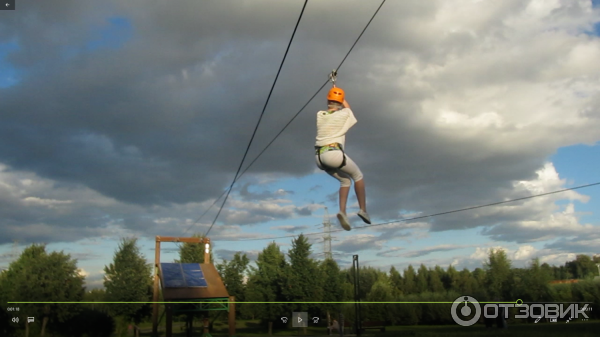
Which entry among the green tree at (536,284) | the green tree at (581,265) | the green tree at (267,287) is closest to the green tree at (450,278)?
the green tree at (581,265)

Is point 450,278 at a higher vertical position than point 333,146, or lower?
lower

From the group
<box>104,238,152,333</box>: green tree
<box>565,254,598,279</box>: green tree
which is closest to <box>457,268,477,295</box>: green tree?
<box>565,254,598,279</box>: green tree

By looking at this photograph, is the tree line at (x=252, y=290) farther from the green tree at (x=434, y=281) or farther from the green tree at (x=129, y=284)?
the green tree at (x=434, y=281)

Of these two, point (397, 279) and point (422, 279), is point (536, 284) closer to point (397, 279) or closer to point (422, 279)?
point (422, 279)

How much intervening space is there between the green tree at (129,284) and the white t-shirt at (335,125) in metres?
32.7

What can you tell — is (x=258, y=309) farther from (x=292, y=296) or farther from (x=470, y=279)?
(x=470, y=279)

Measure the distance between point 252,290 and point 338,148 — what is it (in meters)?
36.8

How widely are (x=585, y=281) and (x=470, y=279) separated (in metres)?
24.9

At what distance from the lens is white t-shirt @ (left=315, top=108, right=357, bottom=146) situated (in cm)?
841

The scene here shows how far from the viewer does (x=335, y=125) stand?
27.7 ft

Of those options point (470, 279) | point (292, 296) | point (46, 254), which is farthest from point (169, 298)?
point (470, 279)

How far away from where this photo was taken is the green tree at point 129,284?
3759cm

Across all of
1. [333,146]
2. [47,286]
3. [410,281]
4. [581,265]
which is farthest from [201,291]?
[581,265]

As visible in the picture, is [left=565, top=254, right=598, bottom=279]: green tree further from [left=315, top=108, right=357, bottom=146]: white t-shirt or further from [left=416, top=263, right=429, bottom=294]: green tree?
[left=315, top=108, right=357, bottom=146]: white t-shirt
